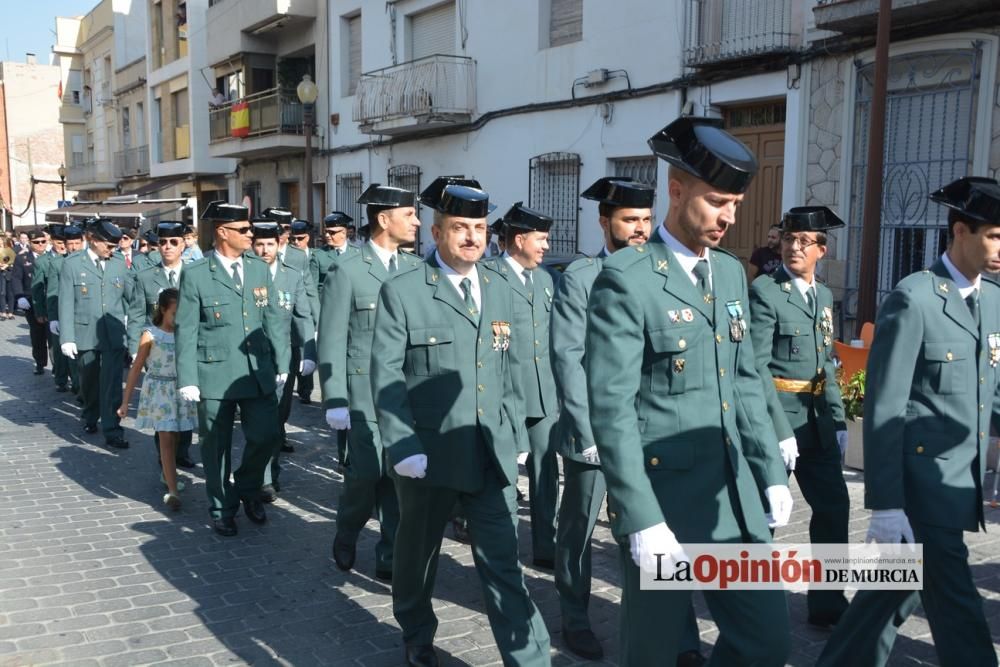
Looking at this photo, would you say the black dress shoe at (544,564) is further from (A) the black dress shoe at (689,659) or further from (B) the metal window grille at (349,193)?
(B) the metal window grille at (349,193)

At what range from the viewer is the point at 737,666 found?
9.17 ft

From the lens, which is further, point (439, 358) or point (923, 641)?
point (923, 641)

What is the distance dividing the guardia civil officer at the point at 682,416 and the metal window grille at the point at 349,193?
18479mm

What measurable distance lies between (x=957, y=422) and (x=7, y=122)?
61547mm

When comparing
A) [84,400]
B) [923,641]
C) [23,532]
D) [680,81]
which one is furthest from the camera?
[680,81]

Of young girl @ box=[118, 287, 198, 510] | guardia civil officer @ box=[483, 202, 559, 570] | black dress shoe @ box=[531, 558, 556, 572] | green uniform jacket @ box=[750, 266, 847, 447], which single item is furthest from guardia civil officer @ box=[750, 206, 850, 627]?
young girl @ box=[118, 287, 198, 510]

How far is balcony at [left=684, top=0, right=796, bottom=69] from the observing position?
1095 cm

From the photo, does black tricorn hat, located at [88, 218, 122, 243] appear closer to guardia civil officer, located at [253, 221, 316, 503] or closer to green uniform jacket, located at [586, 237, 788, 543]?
guardia civil officer, located at [253, 221, 316, 503]

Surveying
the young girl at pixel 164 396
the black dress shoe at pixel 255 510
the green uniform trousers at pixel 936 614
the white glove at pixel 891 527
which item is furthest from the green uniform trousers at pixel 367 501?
the white glove at pixel 891 527

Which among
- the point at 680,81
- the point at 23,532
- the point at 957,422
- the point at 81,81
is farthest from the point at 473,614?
the point at 81,81

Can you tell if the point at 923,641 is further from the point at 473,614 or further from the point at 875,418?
the point at 473,614

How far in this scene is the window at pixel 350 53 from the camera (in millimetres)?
21031

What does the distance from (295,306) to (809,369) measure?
433 cm

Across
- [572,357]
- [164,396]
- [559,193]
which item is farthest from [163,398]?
[559,193]
